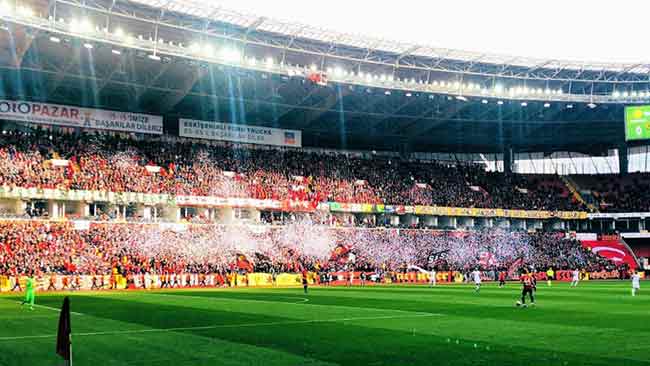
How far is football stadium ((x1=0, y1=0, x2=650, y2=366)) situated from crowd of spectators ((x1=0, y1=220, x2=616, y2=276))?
8.3 inches

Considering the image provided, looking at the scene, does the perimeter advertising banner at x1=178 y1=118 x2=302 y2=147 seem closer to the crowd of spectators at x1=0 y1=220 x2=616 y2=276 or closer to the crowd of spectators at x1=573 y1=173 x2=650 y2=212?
the crowd of spectators at x1=0 y1=220 x2=616 y2=276

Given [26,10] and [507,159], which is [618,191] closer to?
[507,159]

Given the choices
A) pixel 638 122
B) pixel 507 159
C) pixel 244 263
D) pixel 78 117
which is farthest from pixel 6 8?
pixel 507 159

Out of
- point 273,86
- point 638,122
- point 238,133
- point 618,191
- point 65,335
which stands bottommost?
point 65,335

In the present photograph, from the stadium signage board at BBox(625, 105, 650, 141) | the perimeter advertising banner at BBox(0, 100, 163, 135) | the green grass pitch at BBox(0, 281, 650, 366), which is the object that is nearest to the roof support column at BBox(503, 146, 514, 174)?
the stadium signage board at BBox(625, 105, 650, 141)

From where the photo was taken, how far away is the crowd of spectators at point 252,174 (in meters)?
58.1

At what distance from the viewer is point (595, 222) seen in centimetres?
8475

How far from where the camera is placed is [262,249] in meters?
62.3

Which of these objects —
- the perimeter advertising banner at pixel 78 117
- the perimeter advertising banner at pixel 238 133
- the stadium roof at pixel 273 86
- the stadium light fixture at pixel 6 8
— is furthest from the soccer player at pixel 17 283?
the perimeter advertising banner at pixel 238 133

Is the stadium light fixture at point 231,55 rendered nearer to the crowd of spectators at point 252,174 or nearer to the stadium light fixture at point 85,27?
the stadium light fixture at point 85,27

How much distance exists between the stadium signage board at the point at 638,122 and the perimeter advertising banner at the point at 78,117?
41.7 m

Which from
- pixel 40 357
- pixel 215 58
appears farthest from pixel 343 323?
pixel 215 58

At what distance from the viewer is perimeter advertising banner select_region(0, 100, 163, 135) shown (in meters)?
60.6

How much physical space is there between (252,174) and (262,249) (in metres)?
9.79
